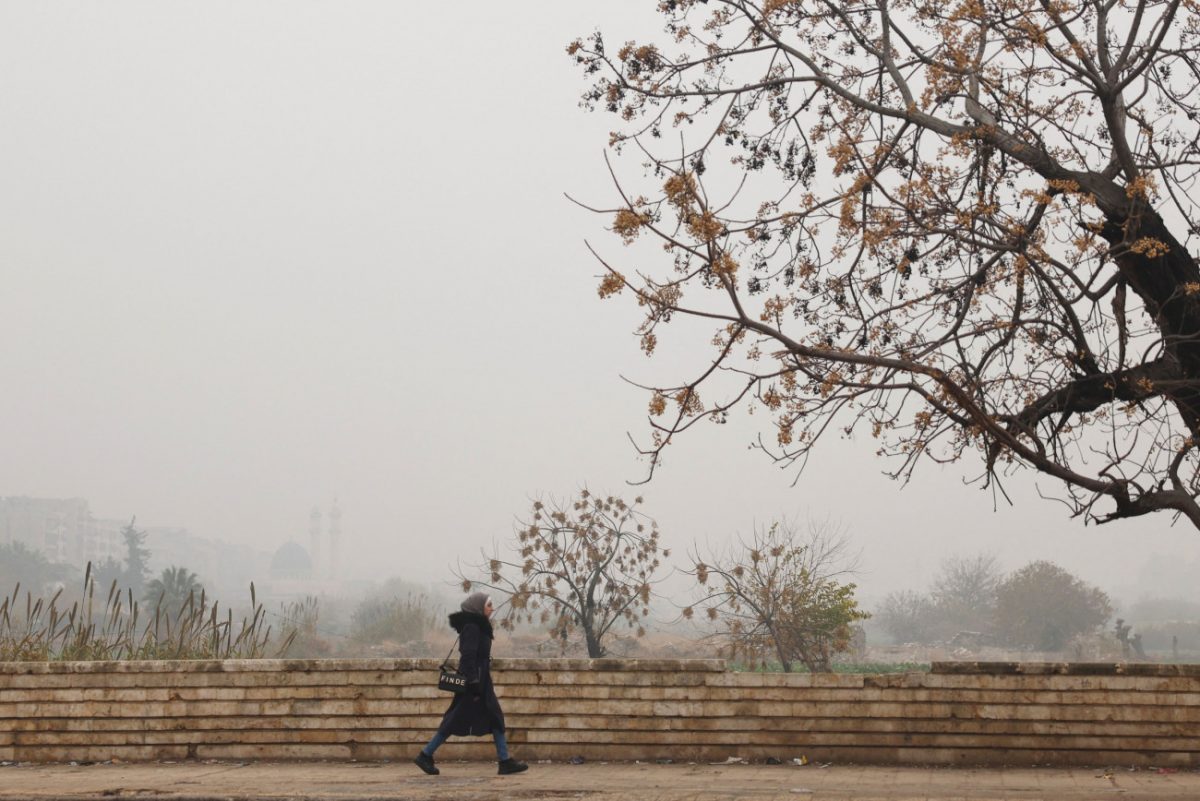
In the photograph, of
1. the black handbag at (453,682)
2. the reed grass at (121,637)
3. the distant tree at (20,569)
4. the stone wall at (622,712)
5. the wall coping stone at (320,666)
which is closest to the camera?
the black handbag at (453,682)

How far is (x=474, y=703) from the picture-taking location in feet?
34.5

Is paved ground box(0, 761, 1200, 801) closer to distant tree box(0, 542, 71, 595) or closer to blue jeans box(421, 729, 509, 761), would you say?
blue jeans box(421, 729, 509, 761)

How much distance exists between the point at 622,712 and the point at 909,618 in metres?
72.7

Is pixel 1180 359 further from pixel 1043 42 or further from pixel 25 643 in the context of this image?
pixel 25 643

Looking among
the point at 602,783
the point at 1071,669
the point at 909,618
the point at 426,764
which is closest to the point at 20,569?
the point at 909,618

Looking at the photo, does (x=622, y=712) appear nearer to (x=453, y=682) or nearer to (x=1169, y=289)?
(x=453, y=682)

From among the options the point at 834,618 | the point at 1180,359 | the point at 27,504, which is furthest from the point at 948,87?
the point at 27,504

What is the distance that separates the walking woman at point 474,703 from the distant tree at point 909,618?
70139mm

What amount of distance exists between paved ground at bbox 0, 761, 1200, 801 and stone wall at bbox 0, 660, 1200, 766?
24 centimetres

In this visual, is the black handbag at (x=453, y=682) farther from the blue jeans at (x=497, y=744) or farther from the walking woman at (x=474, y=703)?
the blue jeans at (x=497, y=744)

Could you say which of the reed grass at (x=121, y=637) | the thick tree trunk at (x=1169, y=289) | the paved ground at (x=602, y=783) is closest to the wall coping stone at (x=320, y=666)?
the paved ground at (x=602, y=783)

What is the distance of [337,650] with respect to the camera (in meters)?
56.4

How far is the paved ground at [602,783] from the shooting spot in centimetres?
935

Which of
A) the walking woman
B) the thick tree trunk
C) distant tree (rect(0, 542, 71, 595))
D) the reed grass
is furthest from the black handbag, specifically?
distant tree (rect(0, 542, 71, 595))
